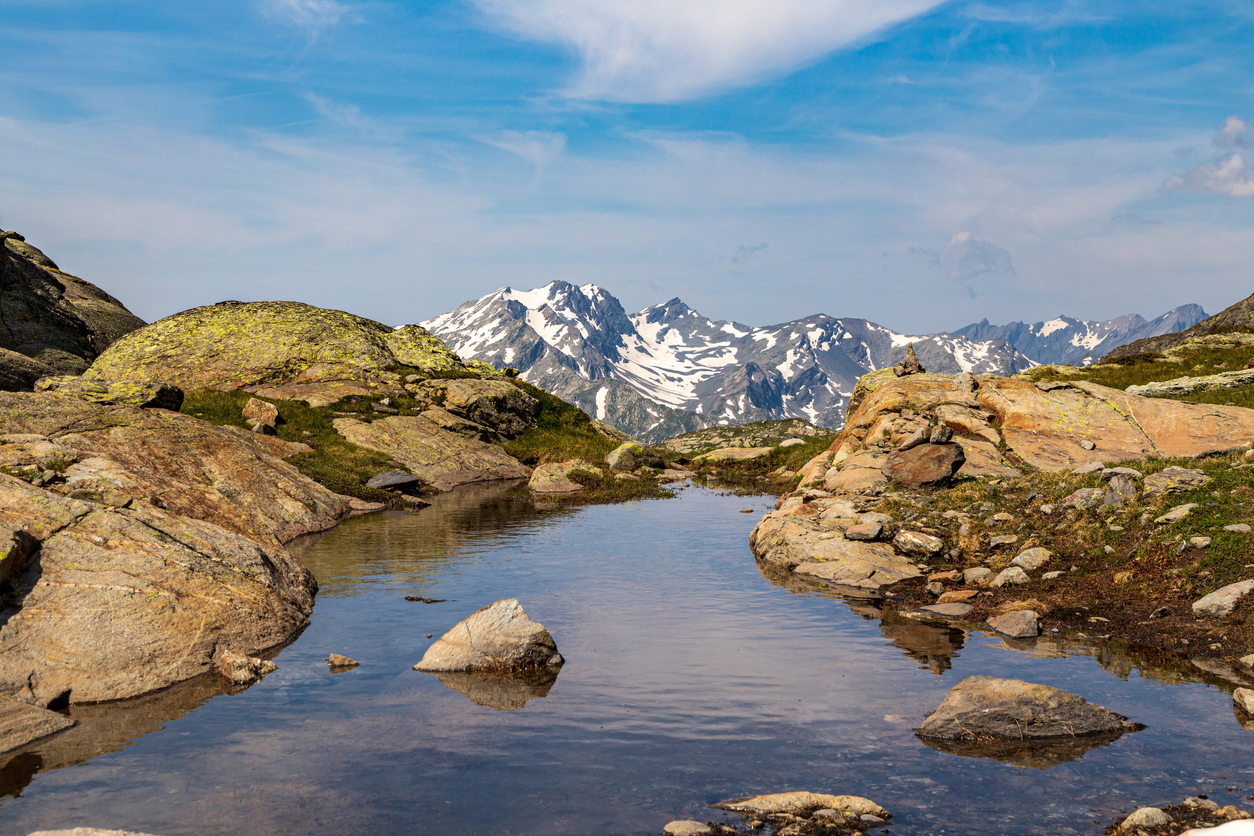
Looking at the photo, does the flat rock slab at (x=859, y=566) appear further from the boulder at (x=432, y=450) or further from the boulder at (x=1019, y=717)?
the boulder at (x=432, y=450)

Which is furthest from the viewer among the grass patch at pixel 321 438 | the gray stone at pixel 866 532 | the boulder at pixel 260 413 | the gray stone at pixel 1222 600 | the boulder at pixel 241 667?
the boulder at pixel 260 413

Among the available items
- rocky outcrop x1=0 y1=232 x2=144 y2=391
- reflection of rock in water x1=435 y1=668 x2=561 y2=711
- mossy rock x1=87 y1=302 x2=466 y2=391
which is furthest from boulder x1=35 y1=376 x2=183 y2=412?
reflection of rock in water x1=435 y1=668 x2=561 y2=711

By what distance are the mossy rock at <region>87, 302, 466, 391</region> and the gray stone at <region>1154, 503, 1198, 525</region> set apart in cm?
5459

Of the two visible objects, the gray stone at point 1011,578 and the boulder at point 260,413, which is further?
the boulder at point 260,413

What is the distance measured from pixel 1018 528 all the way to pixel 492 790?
2006cm

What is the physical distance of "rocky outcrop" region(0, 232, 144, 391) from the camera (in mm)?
51469

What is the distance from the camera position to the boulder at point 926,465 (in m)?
29.7

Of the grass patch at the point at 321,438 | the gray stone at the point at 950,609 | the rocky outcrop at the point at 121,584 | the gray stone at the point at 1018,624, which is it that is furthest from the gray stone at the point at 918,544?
the grass patch at the point at 321,438

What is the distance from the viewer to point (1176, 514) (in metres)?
20.4

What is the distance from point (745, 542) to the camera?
106 ft

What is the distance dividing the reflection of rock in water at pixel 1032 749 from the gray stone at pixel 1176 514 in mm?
10583

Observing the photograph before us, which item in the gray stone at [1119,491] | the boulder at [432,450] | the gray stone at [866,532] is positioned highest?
the boulder at [432,450]

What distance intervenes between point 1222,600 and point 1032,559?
5163mm

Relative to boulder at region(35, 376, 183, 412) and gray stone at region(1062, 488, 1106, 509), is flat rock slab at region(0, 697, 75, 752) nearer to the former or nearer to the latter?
gray stone at region(1062, 488, 1106, 509)
